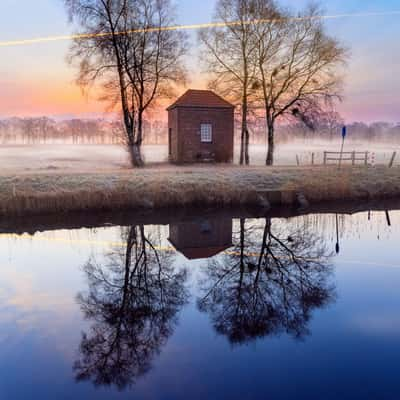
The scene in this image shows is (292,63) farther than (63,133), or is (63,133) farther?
(63,133)

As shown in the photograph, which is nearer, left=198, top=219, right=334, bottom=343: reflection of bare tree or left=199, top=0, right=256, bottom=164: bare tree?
left=198, top=219, right=334, bottom=343: reflection of bare tree

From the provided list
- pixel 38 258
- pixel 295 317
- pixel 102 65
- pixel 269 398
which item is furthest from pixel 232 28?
pixel 269 398

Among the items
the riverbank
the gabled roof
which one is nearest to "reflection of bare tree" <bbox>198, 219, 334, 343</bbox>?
the riverbank

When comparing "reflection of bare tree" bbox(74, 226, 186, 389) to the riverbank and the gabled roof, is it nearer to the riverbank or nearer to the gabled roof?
the riverbank

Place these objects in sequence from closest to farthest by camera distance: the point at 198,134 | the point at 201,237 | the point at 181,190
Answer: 1. the point at 201,237
2. the point at 181,190
3. the point at 198,134

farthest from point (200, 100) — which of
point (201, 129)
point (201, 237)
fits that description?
point (201, 237)

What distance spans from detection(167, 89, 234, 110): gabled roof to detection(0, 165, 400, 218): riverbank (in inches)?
278

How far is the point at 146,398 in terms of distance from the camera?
14.4 feet

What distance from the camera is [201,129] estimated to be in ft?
83.8

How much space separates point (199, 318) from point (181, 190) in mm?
10105

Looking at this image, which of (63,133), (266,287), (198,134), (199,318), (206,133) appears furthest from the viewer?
(63,133)

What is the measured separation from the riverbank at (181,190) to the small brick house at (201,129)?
17.3 feet

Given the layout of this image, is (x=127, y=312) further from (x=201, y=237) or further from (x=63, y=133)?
(x=63, y=133)

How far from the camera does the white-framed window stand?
2555cm
